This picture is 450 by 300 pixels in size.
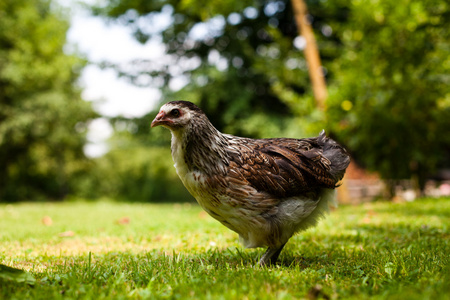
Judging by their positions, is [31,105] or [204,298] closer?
[204,298]

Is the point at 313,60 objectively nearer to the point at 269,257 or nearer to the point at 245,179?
the point at 245,179

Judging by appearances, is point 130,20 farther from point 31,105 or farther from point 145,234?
point 145,234

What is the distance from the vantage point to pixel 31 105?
17.9m

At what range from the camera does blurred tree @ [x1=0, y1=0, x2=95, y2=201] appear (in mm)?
17953

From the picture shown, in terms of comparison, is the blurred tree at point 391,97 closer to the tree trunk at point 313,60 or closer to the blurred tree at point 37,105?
the tree trunk at point 313,60

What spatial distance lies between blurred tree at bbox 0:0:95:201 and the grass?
14.9 meters

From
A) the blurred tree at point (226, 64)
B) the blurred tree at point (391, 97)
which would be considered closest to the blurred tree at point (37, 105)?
the blurred tree at point (226, 64)

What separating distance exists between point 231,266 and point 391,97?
779 centimetres

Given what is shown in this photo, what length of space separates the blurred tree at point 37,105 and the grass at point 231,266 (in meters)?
14.9

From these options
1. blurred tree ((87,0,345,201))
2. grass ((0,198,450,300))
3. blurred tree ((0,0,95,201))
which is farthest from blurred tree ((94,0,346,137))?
grass ((0,198,450,300))

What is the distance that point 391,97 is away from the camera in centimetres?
920

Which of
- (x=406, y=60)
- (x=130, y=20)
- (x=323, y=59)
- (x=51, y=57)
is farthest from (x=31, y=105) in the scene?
(x=406, y=60)

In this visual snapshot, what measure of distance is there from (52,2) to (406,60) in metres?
20.9

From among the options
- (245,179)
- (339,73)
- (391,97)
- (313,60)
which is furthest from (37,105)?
(245,179)
